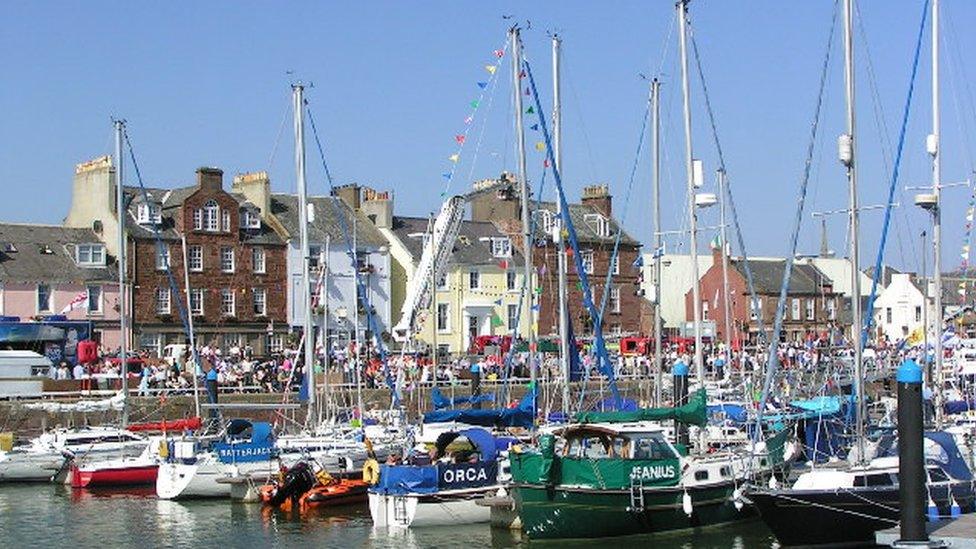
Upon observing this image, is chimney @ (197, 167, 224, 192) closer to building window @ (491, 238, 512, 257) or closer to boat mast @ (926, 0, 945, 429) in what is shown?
building window @ (491, 238, 512, 257)

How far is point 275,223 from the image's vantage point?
80.6 metres

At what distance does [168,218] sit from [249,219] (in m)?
4.42

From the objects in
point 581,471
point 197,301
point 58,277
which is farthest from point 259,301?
point 581,471

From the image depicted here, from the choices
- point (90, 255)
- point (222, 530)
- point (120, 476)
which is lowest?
point (222, 530)

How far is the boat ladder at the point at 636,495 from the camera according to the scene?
33.1 metres

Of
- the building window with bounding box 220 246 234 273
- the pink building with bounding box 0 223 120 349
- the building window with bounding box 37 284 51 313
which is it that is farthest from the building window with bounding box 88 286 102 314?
the building window with bounding box 220 246 234 273

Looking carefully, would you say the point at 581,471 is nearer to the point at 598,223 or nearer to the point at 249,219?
the point at 249,219

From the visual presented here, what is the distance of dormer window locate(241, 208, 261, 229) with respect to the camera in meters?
78.7

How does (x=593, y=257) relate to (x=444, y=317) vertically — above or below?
above

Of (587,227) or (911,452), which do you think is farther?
(587,227)

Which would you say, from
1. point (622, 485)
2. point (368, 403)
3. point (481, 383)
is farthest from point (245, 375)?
point (622, 485)

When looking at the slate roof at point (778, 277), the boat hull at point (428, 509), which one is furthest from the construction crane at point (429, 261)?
the slate roof at point (778, 277)

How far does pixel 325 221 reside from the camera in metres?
82.1

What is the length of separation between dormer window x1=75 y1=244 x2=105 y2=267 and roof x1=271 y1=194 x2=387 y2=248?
10321mm
